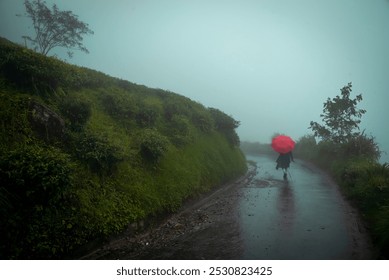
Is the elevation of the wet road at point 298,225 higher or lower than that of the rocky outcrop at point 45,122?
lower

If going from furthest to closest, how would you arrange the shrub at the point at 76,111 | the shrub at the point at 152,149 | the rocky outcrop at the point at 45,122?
the shrub at the point at 152,149 → the shrub at the point at 76,111 → the rocky outcrop at the point at 45,122

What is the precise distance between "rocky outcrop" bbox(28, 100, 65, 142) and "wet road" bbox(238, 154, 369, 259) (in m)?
6.09

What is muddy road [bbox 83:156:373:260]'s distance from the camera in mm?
5625

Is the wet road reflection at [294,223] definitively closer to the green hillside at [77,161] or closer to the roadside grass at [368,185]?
the roadside grass at [368,185]

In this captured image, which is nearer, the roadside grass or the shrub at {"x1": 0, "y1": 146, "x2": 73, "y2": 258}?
the shrub at {"x1": 0, "y1": 146, "x2": 73, "y2": 258}

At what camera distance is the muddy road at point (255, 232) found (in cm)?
562

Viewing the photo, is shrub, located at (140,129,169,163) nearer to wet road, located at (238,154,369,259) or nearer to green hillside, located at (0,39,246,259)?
green hillside, located at (0,39,246,259)

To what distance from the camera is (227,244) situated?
6.12 metres

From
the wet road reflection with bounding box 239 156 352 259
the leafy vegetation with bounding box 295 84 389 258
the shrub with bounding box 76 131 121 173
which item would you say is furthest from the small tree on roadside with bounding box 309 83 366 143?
the shrub with bounding box 76 131 121 173

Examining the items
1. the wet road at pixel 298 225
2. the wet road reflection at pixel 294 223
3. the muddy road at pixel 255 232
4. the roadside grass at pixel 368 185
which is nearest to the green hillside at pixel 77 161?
the muddy road at pixel 255 232

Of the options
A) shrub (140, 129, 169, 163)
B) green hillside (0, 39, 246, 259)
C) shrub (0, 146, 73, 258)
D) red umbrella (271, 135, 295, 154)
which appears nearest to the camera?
shrub (0, 146, 73, 258)
